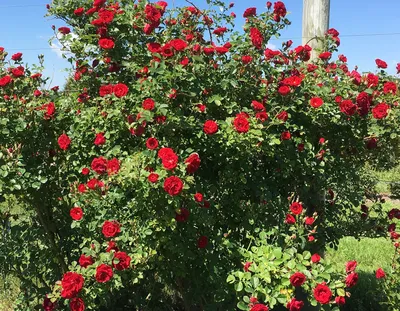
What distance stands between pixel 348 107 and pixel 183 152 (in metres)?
0.91

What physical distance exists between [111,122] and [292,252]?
1.05 meters

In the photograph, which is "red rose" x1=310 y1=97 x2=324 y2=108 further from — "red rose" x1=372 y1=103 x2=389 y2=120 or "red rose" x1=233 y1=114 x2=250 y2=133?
"red rose" x1=233 y1=114 x2=250 y2=133

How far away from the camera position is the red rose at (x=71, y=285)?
5.41 ft

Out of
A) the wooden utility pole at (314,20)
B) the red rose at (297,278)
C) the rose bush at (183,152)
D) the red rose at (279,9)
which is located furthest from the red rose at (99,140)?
the wooden utility pole at (314,20)

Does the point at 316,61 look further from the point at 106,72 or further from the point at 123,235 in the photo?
the point at 123,235

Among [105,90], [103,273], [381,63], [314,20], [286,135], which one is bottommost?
[103,273]

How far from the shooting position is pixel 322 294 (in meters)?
1.67

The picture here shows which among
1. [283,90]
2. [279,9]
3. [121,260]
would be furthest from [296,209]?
[279,9]

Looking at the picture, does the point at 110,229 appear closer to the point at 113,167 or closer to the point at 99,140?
the point at 113,167

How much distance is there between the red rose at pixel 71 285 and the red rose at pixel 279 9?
1719 millimetres

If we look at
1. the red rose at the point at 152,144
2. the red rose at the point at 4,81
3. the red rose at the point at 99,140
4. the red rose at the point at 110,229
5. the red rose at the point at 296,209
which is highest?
the red rose at the point at 4,81

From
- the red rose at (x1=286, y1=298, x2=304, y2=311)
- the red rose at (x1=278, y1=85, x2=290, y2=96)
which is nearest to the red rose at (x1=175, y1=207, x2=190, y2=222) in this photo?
the red rose at (x1=286, y1=298, x2=304, y2=311)

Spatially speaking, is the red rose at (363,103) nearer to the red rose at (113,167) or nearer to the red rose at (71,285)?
the red rose at (113,167)

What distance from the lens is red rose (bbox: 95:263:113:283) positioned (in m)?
1.71
